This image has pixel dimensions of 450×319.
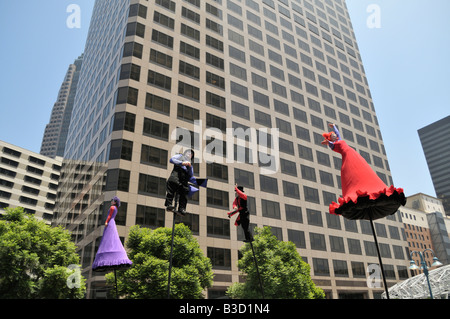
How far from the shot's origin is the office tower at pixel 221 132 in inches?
1414

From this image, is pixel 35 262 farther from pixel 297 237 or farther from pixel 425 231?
pixel 425 231

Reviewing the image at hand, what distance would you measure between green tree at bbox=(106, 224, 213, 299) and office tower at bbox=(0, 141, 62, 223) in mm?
62981

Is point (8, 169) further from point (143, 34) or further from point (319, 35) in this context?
point (319, 35)

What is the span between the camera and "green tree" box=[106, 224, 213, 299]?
23.7 m

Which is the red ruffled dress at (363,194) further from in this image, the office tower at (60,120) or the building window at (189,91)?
the office tower at (60,120)

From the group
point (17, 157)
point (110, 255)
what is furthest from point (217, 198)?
point (17, 157)

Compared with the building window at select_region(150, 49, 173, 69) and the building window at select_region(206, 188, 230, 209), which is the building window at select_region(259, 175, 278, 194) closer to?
the building window at select_region(206, 188, 230, 209)

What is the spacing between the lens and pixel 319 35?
67750mm

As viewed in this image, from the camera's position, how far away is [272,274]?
2791 cm

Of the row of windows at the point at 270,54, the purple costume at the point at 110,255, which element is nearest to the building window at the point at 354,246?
the row of windows at the point at 270,54

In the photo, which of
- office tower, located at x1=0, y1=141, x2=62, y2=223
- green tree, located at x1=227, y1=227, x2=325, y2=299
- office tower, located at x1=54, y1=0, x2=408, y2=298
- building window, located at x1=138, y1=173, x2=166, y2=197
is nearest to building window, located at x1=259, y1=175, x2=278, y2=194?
office tower, located at x1=54, y1=0, x2=408, y2=298

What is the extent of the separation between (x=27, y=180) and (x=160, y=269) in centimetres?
7429

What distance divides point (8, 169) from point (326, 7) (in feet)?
279
